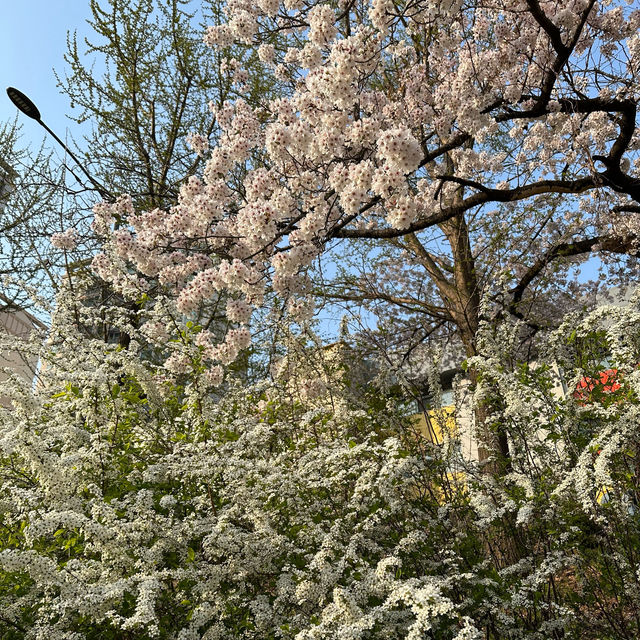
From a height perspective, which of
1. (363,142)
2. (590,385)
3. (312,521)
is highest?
(363,142)

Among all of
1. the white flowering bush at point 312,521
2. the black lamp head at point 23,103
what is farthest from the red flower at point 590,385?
the black lamp head at point 23,103

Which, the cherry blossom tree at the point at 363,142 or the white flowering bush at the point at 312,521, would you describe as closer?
the white flowering bush at the point at 312,521

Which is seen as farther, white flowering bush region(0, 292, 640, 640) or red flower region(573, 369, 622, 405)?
red flower region(573, 369, 622, 405)

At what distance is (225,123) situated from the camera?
6.91 metres

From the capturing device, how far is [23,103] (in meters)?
5.25

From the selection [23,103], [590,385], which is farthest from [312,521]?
[23,103]

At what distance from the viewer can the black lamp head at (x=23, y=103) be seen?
5.18 metres

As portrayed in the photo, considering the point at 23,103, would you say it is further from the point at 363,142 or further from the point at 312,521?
the point at 312,521

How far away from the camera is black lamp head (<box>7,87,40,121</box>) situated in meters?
5.18

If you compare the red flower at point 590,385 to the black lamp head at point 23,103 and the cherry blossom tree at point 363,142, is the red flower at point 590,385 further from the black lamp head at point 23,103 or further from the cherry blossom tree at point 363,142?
the black lamp head at point 23,103

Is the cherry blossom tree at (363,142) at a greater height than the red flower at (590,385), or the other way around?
the cherry blossom tree at (363,142)

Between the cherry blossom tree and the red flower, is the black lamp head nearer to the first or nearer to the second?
the cherry blossom tree

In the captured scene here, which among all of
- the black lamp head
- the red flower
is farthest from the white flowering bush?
the black lamp head

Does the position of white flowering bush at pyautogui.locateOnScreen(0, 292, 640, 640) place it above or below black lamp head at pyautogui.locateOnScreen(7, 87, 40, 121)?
below
